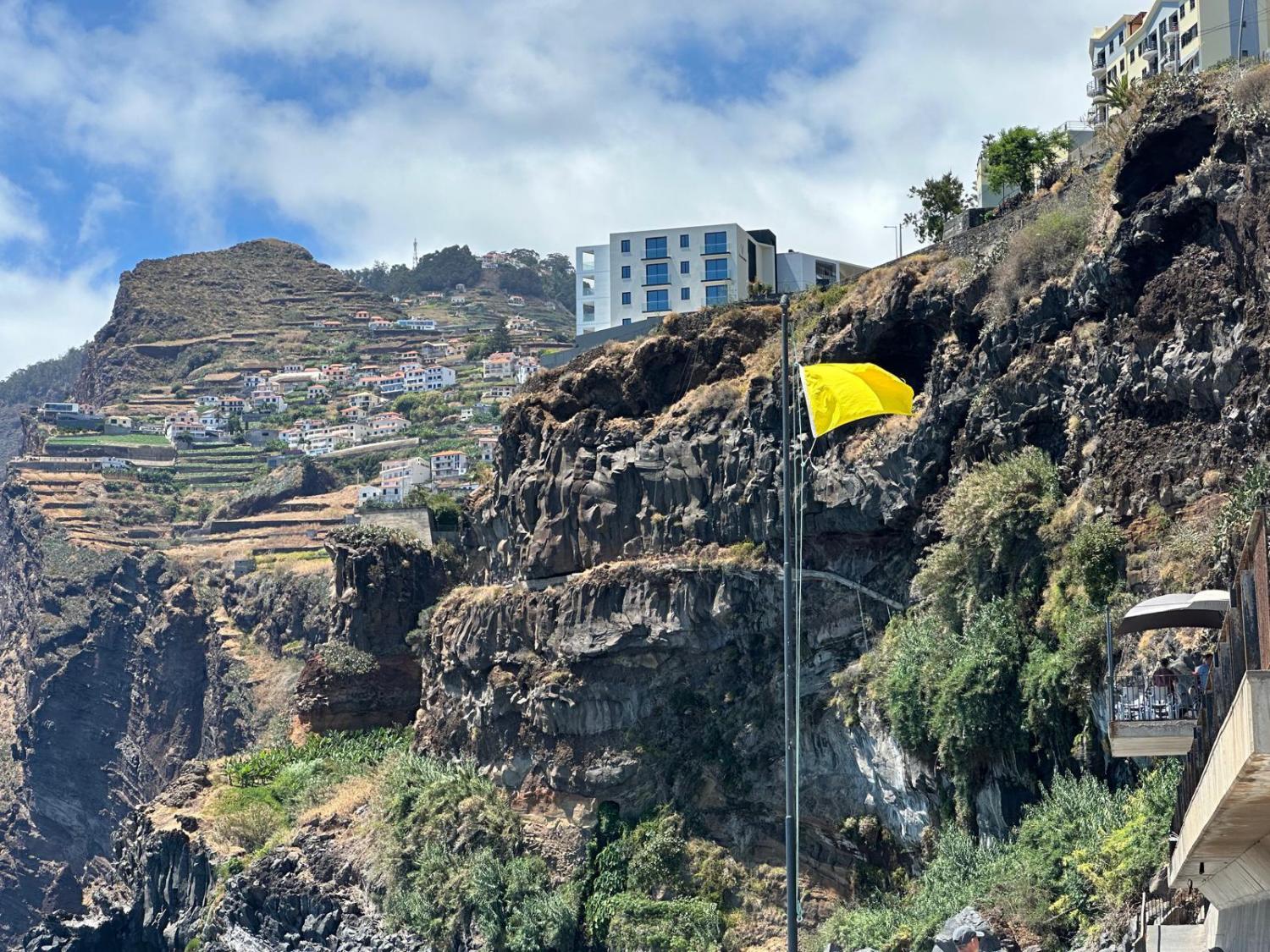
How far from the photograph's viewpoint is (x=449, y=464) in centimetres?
16000

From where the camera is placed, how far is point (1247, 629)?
63.4ft

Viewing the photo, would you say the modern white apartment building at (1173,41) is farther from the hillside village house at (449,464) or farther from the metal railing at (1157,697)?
the hillside village house at (449,464)

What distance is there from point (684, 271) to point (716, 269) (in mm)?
1414

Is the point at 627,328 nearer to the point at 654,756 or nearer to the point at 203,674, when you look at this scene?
the point at 654,756

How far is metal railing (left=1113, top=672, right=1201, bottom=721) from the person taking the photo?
30141 mm

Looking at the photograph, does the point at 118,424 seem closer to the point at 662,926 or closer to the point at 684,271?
the point at 684,271

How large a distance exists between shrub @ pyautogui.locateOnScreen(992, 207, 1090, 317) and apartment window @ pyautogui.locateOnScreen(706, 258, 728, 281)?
957 inches

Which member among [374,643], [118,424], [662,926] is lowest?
[662,926]

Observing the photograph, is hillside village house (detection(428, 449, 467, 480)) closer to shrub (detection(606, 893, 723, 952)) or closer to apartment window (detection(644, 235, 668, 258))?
apartment window (detection(644, 235, 668, 258))

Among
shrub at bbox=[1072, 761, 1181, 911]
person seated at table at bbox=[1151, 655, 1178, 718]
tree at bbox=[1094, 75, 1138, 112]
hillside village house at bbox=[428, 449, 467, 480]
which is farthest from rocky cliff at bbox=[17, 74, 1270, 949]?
hillside village house at bbox=[428, 449, 467, 480]

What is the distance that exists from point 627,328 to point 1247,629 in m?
41.6

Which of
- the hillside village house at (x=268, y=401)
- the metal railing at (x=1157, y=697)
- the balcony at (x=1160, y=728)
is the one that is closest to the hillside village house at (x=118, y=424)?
the hillside village house at (x=268, y=401)

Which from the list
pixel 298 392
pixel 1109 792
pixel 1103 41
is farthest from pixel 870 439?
pixel 298 392

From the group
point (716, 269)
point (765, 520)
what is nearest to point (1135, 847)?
point (765, 520)
